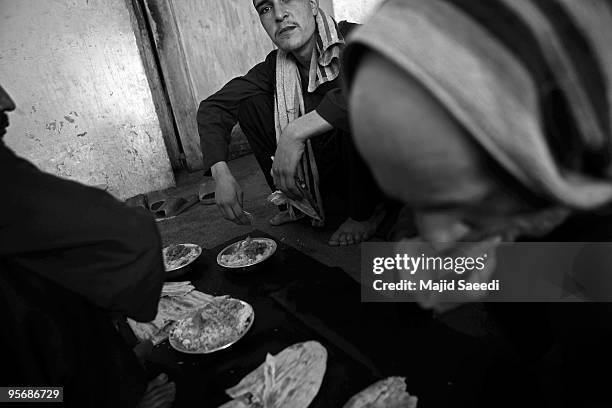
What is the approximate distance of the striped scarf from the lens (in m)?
2.87

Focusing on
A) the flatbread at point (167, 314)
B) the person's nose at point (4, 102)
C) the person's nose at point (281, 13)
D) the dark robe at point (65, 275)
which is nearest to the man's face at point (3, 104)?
the person's nose at point (4, 102)

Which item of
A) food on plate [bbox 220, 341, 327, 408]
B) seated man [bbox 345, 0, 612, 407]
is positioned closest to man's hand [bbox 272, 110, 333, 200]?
food on plate [bbox 220, 341, 327, 408]

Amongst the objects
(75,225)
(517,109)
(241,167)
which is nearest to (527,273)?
(517,109)

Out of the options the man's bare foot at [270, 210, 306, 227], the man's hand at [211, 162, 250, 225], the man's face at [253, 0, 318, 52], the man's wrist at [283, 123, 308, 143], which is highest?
the man's face at [253, 0, 318, 52]

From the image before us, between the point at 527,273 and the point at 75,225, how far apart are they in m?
1.41

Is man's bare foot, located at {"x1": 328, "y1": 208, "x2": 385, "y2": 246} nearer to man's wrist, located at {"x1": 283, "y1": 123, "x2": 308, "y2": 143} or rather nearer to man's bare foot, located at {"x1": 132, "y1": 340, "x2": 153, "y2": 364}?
man's wrist, located at {"x1": 283, "y1": 123, "x2": 308, "y2": 143}

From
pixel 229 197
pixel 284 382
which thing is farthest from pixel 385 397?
pixel 229 197

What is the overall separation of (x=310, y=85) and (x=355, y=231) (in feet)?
3.63

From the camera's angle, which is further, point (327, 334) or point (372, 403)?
point (327, 334)

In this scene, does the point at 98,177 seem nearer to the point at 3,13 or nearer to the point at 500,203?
the point at 3,13

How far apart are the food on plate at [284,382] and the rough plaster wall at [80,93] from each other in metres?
4.36

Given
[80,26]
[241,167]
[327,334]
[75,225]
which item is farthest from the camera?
[241,167]

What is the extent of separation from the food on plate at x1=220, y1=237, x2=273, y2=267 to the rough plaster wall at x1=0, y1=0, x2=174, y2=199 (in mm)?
3328

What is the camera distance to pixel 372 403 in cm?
137
